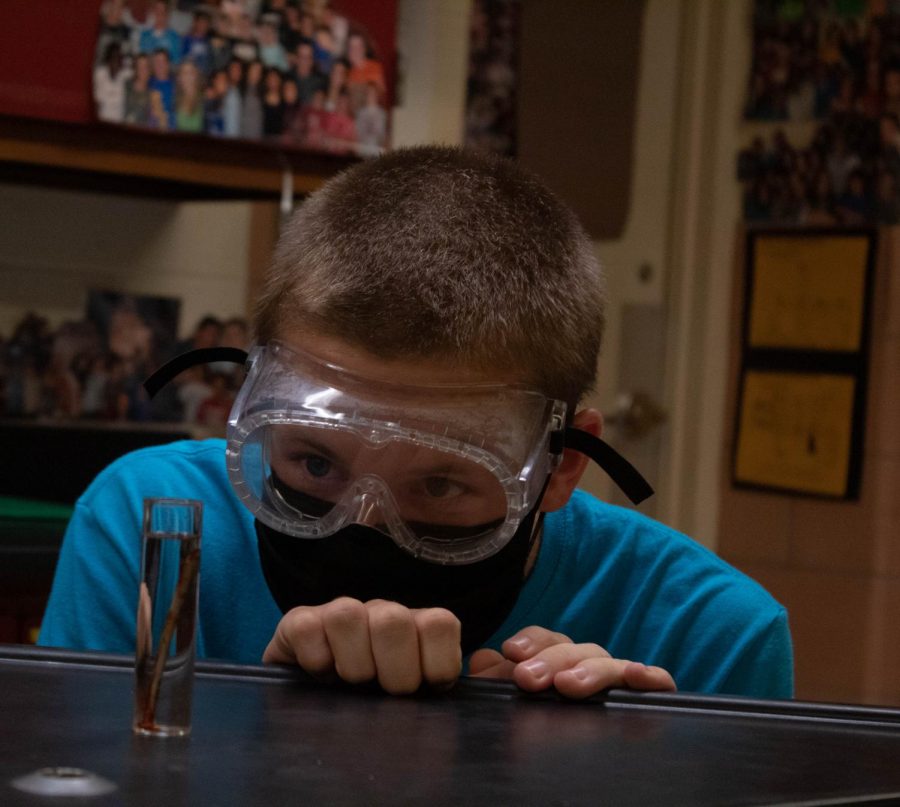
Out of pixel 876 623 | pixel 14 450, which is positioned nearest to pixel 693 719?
pixel 14 450

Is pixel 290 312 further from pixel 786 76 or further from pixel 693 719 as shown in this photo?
pixel 786 76

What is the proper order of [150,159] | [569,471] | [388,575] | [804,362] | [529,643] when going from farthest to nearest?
[804,362] → [150,159] → [569,471] → [388,575] → [529,643]

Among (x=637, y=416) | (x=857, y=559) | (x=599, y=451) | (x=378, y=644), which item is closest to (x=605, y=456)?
(x=599, y=451)

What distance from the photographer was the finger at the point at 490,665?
1.04 meters

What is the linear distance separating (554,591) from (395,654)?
1.57ft

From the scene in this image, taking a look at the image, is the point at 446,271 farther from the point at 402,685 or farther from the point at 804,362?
the point at 804,362

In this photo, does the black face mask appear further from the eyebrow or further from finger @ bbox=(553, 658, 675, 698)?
finger @ bbox=(553, 658, 675, 698)

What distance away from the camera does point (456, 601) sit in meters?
1.18

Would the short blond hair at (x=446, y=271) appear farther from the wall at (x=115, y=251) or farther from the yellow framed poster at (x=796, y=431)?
the yellow framed poster at (x=796, y=431)

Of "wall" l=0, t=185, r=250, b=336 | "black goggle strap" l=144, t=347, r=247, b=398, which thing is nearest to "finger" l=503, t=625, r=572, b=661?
"black goggle strap" l=144, t=347, r=247, b=398

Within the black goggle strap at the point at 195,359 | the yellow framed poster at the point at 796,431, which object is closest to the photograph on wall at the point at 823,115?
the yellow framed poster at the point at 796,431

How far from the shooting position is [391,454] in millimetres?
1086

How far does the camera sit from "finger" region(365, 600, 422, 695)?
0.90 metres

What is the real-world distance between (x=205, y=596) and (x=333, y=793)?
760mm
